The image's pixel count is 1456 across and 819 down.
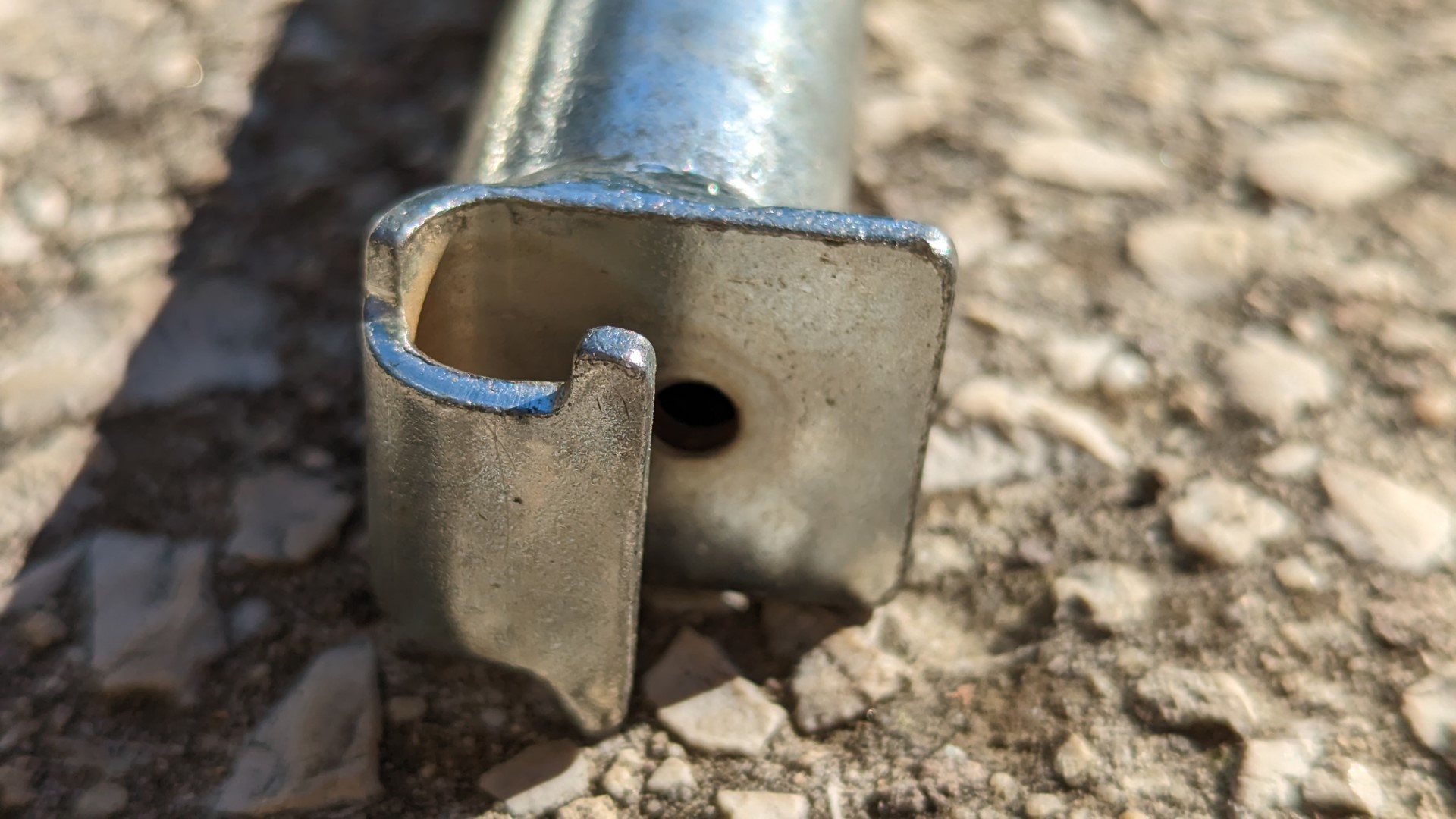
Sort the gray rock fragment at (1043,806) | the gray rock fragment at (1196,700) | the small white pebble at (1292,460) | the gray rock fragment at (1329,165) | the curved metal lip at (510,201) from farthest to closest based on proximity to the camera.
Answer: the gray rock fragment at (1329,165) < the small white pebble at (1292,460) < the gray rock fragment at (1196,700) < the gray rock fragment at (1043,806) < the curved metal lip at (510,201)

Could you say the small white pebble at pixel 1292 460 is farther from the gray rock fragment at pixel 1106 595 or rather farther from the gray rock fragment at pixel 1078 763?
the gray rock fragment at pixel 1078 763

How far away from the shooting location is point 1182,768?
162 centimetres

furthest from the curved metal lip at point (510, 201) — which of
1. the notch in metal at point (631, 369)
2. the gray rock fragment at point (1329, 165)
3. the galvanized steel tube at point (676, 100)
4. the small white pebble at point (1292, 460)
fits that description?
the gray rock fragment at point (1329, 165)

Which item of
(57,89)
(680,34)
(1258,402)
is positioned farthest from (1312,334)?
(57,89)

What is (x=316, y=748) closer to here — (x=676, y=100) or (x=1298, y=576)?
(x=676, y=100)

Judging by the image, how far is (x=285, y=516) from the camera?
1.89m

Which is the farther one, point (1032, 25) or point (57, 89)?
point (1032, 25)

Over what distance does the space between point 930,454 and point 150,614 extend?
1057mm

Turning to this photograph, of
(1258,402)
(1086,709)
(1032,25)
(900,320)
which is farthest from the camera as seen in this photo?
(1032,25)

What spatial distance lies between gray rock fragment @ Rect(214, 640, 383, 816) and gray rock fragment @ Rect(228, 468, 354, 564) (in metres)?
0.19

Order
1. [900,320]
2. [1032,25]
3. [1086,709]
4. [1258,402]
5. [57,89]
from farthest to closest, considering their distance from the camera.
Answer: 1. [1032,25]
2. [57,89]
3. [1258,402]
4. [1086,709]
5. [900,320]

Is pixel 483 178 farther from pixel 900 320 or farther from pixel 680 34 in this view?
pixel 900 320

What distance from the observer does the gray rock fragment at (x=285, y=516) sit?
1.84 metres

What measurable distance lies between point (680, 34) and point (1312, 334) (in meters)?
1.11
